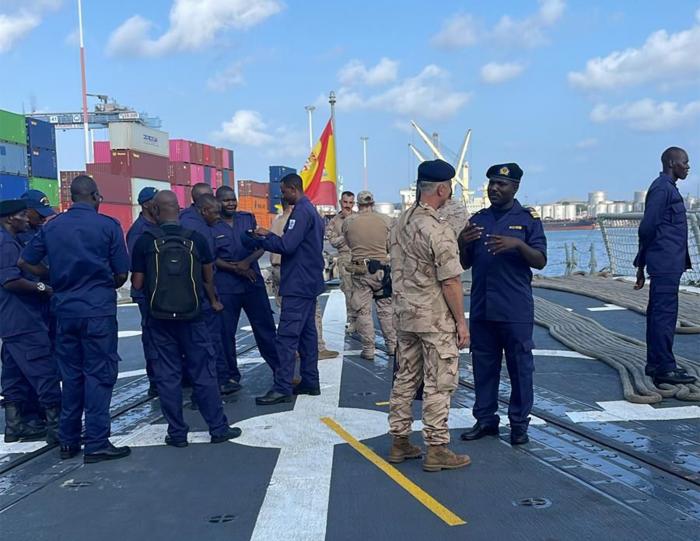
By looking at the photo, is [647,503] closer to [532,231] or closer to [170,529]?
[532,231]

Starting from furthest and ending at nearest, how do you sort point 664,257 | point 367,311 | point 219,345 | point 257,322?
1. point 367,311
2. point 257,322
3. point 219,345
4. point 664,257

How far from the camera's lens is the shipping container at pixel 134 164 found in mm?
35438

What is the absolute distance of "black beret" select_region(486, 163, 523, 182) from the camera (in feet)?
14.6

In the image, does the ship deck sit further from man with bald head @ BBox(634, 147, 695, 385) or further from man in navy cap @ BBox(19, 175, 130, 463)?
man with bald head @ BBox(634, 147, 695, 385)

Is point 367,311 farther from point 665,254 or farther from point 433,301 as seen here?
point 433,301

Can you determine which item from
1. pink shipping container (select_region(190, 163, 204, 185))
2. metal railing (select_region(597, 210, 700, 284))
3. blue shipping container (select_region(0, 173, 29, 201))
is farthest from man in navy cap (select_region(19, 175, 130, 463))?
pink shipping container (select_region(190, 163, 204, 185))

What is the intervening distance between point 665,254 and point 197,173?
131 feet

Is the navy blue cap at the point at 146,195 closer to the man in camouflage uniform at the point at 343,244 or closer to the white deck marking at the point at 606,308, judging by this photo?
the man in camouflage uniform at the point at 343,244

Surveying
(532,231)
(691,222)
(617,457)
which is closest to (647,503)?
(617,457)

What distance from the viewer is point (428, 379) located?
4.13 metres

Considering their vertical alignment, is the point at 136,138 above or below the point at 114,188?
above

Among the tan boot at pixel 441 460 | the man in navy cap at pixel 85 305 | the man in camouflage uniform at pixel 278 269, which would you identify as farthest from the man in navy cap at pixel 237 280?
the tan boot at pixel 441 460

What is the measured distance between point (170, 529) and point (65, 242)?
7.05 ft

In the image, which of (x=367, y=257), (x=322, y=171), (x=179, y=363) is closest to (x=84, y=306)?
(x=179, y=363)
